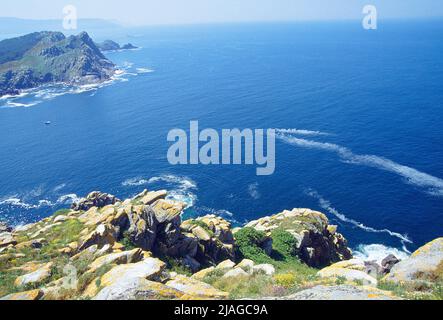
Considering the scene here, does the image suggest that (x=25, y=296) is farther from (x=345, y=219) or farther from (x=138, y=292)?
(x=345, y=219)

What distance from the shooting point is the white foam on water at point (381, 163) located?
9531cm

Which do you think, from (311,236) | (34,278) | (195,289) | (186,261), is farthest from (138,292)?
(311,236)

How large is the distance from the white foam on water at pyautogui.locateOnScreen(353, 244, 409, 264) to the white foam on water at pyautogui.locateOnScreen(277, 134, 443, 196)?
1055 inches

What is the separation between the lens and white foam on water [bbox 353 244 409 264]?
73.7 m

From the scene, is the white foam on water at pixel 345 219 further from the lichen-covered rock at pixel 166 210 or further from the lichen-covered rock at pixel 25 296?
the lichen-covered rock at pixel 25 296

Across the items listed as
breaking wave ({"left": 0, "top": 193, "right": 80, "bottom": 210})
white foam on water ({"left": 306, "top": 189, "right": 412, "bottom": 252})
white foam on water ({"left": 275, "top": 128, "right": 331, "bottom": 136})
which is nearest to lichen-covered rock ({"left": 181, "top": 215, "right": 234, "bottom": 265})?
white foam on water ({"left": 306, "top": 189, "right": 412, "bottom": 252})

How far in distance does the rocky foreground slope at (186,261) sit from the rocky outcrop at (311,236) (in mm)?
177

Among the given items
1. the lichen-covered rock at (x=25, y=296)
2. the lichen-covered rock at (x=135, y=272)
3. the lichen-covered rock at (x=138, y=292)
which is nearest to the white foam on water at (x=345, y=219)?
the lichen-covered rock at (x=135, y=272)

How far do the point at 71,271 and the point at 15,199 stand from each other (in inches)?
3352

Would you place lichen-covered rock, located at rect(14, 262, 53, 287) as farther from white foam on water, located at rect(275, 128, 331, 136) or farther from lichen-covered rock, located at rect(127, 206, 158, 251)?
white foam on water, located at rect(275, 128, 331, 136)

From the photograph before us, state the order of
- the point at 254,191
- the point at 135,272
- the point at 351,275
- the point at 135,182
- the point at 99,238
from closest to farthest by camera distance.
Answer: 1. the point at 135,272
2. the point at 351,275
3. the point at 99,238
4. the point at 254,191
5. the point at 135,182

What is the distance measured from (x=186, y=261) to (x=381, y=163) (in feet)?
276

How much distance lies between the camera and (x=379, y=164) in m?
107

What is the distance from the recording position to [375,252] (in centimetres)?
7531
